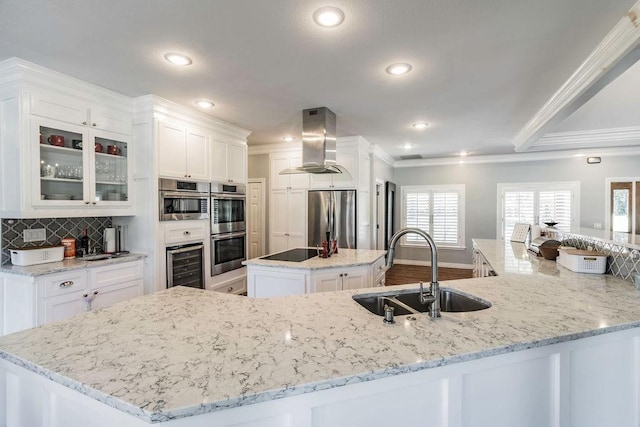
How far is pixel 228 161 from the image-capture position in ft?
13.1

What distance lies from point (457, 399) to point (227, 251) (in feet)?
11.1

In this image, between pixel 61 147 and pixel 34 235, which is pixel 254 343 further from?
pixel 34 235

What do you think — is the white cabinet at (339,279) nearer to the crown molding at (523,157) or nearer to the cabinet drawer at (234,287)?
the cabinet drawer at (234,287)

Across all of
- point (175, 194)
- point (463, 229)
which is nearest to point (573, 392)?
point (175, 194)

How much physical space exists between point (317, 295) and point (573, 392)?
1158 mm

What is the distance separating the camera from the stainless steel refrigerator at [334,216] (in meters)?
4.65

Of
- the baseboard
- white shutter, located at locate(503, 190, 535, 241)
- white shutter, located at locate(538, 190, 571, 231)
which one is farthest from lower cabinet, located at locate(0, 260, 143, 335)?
white shutter, located at locate(538, 190, 571, 231)

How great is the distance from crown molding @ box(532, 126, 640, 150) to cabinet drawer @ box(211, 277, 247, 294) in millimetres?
5095

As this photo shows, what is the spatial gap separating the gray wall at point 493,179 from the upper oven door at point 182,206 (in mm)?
4839

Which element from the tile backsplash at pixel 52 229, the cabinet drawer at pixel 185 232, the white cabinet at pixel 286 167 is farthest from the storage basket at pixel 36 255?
the white cabinet at pixel 286 167

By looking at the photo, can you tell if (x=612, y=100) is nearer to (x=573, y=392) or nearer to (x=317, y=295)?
(x=573, y=392)

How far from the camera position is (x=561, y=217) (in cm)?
604

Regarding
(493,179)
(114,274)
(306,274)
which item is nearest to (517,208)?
(493,179)

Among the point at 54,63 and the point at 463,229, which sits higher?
the point at 54,63
